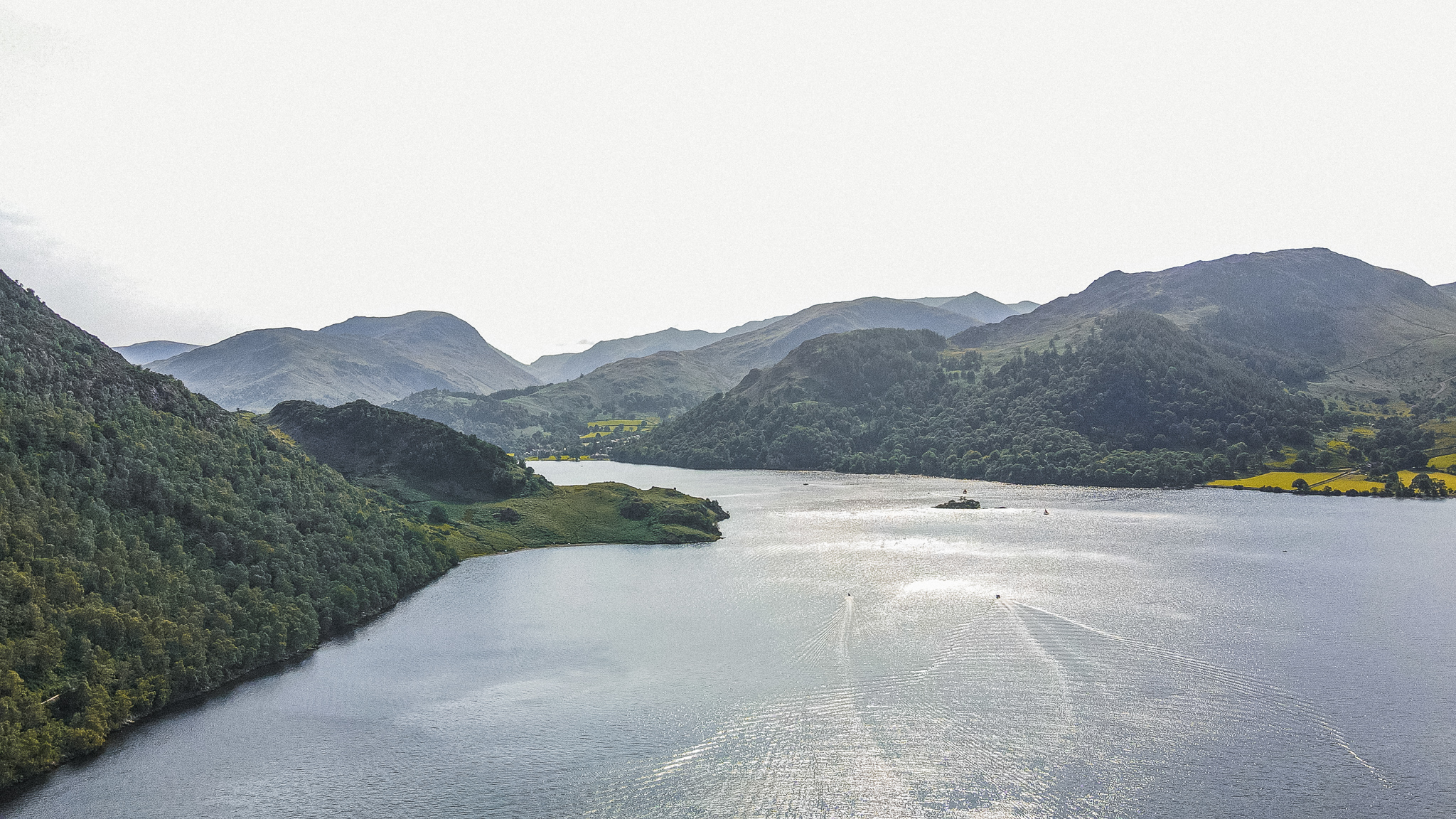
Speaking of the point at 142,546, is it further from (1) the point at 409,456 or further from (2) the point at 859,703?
(1) the point at 409,456

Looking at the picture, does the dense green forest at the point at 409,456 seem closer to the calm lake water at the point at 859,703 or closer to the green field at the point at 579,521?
the green field at the point at 579,521

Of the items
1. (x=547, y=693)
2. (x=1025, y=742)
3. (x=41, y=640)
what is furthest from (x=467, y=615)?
(x=1025, y=742)

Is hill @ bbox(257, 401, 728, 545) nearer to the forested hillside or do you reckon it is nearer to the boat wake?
the forested hillside

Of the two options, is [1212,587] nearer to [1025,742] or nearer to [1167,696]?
[1167,696]

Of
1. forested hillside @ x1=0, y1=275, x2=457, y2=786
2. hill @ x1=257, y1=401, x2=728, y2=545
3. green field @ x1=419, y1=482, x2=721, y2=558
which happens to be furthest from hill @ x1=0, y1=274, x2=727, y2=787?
hill @ x1=257, y1=401, x2=728, y2=545

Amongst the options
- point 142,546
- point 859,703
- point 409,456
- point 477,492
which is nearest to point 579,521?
point 477,492
